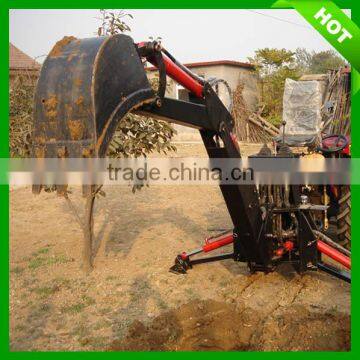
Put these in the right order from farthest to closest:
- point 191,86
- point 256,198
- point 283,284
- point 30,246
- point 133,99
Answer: point 30,246 → point 283,284 → point 256,198 → point 191,86 → point 133,99

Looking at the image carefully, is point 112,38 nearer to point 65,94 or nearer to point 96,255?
point 65,94

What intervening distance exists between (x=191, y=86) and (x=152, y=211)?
18.1ft

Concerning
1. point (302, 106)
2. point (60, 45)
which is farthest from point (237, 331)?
point (302, 106)

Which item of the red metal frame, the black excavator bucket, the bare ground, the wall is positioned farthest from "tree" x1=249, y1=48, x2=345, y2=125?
the black excavator bucket

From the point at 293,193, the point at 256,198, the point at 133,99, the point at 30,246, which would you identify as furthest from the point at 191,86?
the point at 30,246

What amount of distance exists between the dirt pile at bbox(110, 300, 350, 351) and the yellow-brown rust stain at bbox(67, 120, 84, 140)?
2129 millimetres

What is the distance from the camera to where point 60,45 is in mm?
2723

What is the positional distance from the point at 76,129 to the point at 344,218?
4398 millimetres

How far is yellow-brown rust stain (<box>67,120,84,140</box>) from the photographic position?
2.53m

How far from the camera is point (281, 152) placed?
15.9ft

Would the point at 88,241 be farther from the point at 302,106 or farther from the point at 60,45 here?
the point at 302,106

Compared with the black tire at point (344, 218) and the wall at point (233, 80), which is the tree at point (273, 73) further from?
the black tire at point (344, 218)

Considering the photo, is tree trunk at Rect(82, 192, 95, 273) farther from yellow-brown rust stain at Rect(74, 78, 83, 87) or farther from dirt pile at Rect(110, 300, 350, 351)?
yellow-brown rust stain at Rect(74, 78, 83, 87)

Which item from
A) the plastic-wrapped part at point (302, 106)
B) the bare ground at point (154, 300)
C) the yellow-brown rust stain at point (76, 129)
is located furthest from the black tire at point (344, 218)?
the plastic-wrapped part at point (302, 106)
